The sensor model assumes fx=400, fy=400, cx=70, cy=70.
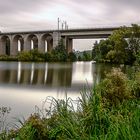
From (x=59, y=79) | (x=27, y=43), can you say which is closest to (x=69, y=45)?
(x=27, y=43)

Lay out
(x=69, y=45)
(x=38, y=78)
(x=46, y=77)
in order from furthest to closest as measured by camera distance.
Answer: (x=69, y=45) → (x=46, y=77) → (x=38, y=78)

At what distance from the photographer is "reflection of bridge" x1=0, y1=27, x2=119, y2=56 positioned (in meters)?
107

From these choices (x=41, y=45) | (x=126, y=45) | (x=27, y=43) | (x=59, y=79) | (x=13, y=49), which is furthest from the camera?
(x=13, y=49)

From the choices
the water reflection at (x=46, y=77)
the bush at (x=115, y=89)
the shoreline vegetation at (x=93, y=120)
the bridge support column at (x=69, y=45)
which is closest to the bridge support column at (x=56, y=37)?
the bridge support column at (x=69, y=45)

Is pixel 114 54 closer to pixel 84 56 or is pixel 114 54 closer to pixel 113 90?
pixel 113 90

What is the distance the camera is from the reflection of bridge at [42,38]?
10721 centimetres

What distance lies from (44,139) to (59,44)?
113m

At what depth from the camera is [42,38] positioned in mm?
124562

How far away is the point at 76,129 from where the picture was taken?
6.71 meters

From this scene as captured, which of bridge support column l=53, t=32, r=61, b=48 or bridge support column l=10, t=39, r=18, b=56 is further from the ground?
bridge support column l=53, t=32, r=61, b=48

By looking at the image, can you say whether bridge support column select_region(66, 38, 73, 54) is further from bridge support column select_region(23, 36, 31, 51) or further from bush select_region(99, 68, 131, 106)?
bush select_region(99, 68, 131, 106)

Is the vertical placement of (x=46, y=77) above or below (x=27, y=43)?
below

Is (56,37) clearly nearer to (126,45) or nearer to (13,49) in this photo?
(13,49)

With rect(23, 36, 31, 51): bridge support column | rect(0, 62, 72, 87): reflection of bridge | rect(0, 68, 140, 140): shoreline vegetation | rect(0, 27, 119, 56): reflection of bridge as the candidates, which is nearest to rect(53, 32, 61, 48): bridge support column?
rect(0, 27, 119, 56): reflection of bridge
